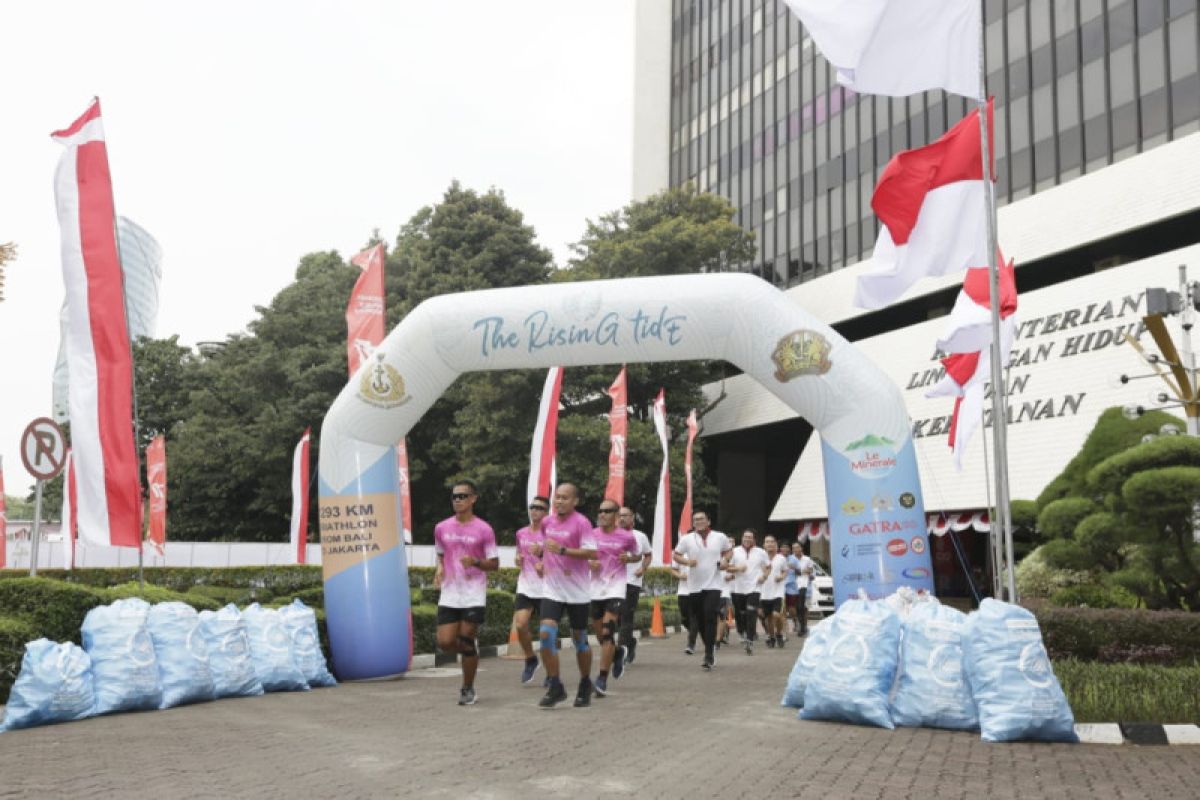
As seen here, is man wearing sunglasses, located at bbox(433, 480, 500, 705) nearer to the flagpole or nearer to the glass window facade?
the flagpole

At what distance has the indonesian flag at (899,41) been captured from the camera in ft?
34.2

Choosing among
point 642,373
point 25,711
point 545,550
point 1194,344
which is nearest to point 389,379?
point 545,550

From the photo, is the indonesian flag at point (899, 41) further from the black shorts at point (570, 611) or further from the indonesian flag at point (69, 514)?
the indonesian flag at point (69, 514)

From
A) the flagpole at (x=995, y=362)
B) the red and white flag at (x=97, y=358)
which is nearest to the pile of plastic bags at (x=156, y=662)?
the red and white flag at (x=97, y=358)

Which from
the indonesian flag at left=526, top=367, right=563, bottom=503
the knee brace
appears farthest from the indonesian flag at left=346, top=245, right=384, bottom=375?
the knee brace

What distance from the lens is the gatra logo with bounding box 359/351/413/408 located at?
524 inches

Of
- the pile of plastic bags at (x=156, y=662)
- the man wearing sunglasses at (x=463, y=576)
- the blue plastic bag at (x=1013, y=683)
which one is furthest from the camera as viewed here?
the man wearing sunglasses at (x=463, y=576)

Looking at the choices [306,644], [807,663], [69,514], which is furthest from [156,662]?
[69,514]

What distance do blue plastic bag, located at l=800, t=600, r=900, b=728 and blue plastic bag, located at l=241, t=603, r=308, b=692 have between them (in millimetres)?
5284

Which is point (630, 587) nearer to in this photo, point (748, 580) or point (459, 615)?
point (748, 580)

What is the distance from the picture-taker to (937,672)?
28.0ft

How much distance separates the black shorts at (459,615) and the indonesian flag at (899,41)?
5.88 metres

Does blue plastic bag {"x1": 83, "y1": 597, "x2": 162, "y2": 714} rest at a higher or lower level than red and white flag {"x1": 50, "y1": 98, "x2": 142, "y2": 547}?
lower

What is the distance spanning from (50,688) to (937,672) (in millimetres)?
6686
